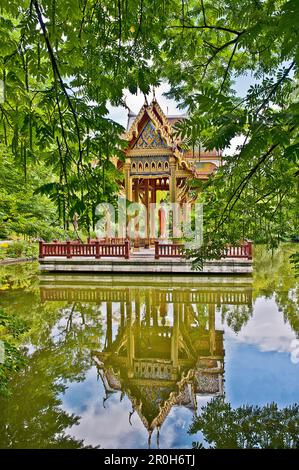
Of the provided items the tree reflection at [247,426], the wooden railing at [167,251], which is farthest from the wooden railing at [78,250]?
the tree reflection at [247,426]

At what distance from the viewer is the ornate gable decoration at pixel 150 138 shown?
1270 centimetres

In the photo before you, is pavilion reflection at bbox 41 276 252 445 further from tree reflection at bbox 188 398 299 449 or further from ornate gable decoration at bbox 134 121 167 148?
ornate gable decoration at bbox 134 121 167 148

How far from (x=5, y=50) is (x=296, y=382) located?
4409 mm

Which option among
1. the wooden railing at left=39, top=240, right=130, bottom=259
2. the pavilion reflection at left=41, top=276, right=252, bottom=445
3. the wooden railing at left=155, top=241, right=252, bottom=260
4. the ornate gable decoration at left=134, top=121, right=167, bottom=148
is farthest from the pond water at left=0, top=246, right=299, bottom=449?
the ornate gable decoration at left=134, top=121, right=167, bottom=148

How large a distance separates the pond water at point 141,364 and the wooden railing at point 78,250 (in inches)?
157

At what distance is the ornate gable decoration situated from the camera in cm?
1270

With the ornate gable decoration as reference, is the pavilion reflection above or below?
below

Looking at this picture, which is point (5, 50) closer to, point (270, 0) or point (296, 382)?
point (270, 0)

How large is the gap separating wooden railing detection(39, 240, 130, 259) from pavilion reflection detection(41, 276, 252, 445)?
344 centimetres

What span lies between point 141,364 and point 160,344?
2.72ft

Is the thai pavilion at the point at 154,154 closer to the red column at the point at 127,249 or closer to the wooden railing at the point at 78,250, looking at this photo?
the red column at the point at 127,249

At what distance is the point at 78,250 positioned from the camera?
511 inches

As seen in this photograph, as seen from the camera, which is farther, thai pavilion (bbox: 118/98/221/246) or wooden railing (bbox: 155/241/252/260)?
thai pavilion (bbox: 118/98/221/246)

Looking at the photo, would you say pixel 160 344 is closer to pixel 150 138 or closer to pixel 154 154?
pixel 154 154
